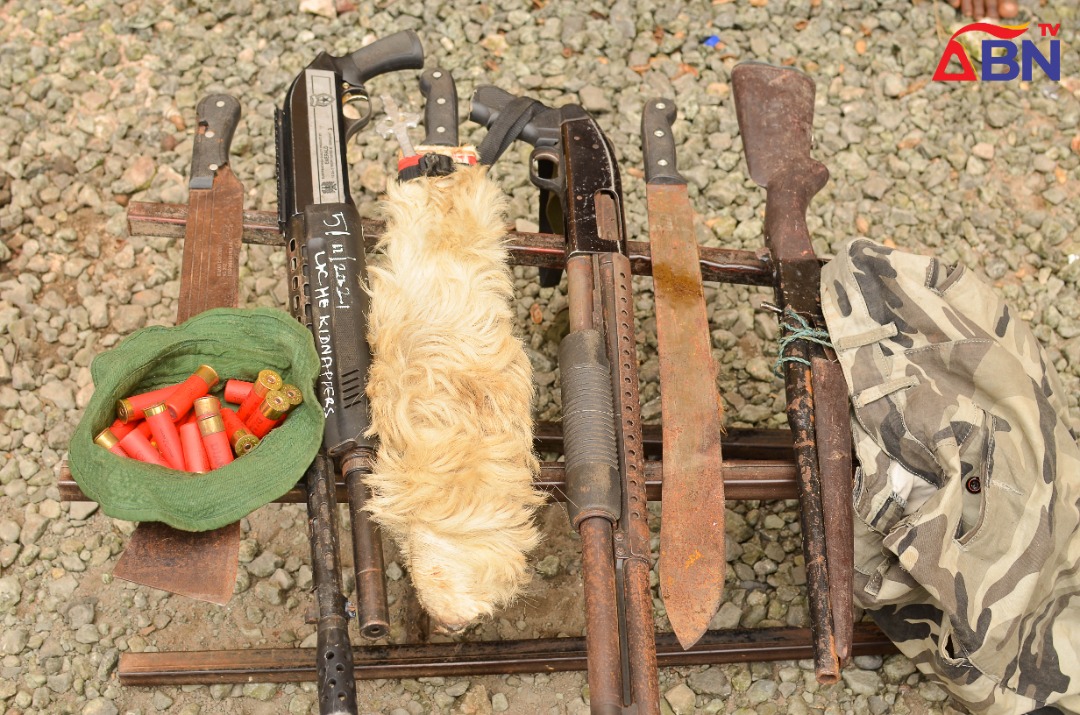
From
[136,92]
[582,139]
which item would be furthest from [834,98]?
[136,92]

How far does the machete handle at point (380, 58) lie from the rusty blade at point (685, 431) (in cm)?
91

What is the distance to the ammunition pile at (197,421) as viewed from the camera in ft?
7.95

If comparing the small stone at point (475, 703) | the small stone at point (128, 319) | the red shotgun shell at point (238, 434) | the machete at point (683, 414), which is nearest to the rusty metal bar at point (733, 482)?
the machete at point (683, 414)

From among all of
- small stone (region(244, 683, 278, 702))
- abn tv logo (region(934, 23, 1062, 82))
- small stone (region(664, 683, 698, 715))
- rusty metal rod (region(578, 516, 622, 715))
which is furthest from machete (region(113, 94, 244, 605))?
abn tv logo (region(934, 23, 1062, 82))

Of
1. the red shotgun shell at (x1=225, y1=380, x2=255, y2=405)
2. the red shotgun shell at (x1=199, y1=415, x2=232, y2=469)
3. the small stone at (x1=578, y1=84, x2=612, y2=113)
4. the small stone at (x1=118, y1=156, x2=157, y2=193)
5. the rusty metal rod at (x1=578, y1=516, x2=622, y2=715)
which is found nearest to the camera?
the rusty metal rod at (x1=578, y1=516, x2=622, y2=715)

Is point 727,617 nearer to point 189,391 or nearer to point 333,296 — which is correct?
point 333,296

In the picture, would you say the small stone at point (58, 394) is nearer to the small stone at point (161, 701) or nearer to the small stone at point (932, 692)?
the small stone at point (161, 701)

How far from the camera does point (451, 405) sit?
243 cm

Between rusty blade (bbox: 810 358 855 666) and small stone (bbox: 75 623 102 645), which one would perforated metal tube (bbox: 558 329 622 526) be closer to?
rusty blade (bbox: 810 358 855 666)

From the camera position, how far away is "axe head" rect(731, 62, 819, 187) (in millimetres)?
3146

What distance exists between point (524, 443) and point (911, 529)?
94 cm

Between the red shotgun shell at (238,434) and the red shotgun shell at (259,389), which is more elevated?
the red shotgun shell at (259,389)

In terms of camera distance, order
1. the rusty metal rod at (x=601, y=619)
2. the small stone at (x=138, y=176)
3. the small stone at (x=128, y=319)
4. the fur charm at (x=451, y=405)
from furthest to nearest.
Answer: the small stone at (x=138, y=176) < the small stone at (x=128, y=319) < the fur charm at (x=451, y=405) < the rusty metal rod at (x=601, y=619)

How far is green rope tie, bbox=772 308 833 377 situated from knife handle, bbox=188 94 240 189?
5.50 ft
